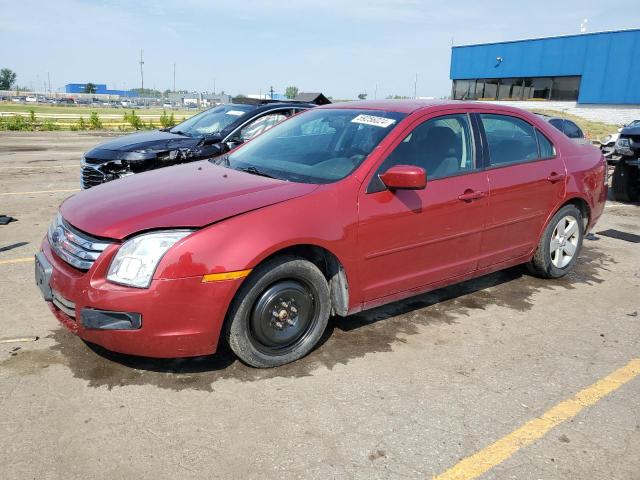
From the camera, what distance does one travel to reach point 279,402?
9.69 feet

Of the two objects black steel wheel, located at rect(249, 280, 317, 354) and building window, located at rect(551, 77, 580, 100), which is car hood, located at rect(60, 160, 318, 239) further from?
building window, located at rect(551, 77, 580, 100)

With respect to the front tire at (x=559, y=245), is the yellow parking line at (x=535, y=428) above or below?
below

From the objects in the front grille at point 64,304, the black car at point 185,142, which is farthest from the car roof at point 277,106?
the front grille at point 64,304

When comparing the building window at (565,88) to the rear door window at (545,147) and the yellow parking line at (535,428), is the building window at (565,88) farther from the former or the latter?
the yellow parking line at (535,428)

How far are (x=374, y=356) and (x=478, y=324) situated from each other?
1.05m

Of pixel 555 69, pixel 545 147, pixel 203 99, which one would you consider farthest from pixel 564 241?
pixel 203 99

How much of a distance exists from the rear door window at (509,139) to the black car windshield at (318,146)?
36.1 inches

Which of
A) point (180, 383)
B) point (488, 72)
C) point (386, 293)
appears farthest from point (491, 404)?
point (488, 72)

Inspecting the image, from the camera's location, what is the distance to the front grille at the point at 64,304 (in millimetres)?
2992

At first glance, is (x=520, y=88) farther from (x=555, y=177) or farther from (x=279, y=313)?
(x=279, y=313)

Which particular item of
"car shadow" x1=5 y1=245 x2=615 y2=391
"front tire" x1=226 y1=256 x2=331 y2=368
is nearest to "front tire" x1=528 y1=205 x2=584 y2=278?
"car shadow" x1=5 y1=245 x2=615 y2=391

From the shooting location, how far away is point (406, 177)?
3412mm

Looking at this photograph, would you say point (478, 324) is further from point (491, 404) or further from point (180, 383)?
point (180, 383)

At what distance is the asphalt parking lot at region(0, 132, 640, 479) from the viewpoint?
248 centimetres
